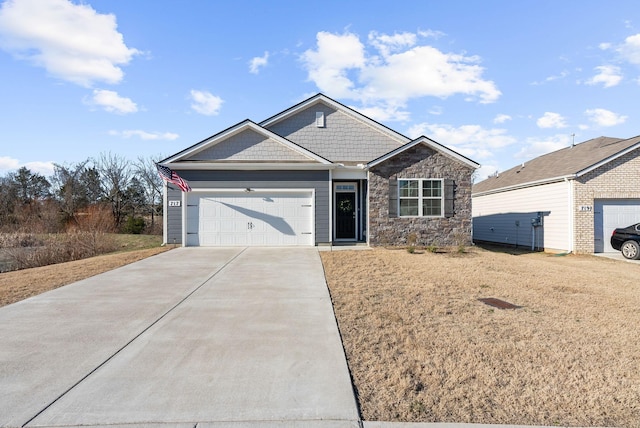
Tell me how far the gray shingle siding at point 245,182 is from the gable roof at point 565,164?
31.8 feet

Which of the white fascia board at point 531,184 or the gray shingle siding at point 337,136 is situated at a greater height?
the gray shingle siding at point 337,136

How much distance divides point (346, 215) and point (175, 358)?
39.9 ft

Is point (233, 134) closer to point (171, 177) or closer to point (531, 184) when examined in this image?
point (171, 177)

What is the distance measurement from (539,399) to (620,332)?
258 centimetres

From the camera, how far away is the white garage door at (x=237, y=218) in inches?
565

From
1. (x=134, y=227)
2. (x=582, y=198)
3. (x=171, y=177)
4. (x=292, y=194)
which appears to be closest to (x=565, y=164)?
(x=582, y=198)

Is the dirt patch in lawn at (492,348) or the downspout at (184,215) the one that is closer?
the dirt patch in lawn at (492,348)

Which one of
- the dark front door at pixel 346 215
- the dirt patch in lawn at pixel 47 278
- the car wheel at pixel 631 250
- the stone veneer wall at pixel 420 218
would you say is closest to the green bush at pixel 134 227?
the dirt patch in lawn at pixel 47 278

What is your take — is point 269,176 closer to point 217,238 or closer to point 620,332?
point 217,238

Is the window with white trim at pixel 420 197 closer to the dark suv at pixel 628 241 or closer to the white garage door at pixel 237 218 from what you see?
the white garage door at pixel 237 218

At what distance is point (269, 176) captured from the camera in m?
14.4

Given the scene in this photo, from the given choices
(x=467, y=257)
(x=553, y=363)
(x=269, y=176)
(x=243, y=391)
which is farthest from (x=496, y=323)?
(x=269, y=176)

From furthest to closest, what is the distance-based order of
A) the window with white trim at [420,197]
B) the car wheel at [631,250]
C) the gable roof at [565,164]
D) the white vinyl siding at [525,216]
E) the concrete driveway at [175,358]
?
the white vinyl siding at [525,216] → the gable roof at [565,164] → the window with white trim at [420,197] → the car wheel at [631,250] → the concrete driveway at [175,358]

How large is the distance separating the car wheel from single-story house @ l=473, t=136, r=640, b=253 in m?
1.03
